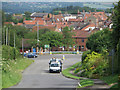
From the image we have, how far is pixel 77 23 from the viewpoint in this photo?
133m

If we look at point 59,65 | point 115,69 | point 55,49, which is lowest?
point 55,49

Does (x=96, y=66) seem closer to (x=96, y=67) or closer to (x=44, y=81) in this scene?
(x=96, y=67)

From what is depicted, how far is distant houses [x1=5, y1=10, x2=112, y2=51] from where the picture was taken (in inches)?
2970

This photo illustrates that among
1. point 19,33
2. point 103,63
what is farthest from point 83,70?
point 19,33

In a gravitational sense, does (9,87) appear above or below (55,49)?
above

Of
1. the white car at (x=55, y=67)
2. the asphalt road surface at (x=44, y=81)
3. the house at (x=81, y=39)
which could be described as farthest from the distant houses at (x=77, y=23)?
the white car at (x=55, y=67)

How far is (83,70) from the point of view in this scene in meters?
28.8

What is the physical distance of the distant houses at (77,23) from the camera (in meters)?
75.4

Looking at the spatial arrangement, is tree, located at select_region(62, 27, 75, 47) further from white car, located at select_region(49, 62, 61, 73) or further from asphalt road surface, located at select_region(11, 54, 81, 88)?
asphalt road surface, located at select_region(11, 54, 81, 88)

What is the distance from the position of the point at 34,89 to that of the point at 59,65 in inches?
597

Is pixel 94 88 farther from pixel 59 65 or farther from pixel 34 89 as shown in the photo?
pixel 59 65

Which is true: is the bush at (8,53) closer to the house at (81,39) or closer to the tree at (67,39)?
the tree at (67,39)

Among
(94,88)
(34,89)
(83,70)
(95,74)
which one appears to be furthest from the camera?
(83,70)

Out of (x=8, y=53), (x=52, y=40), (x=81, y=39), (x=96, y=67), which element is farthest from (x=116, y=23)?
(x=81, y=39)
